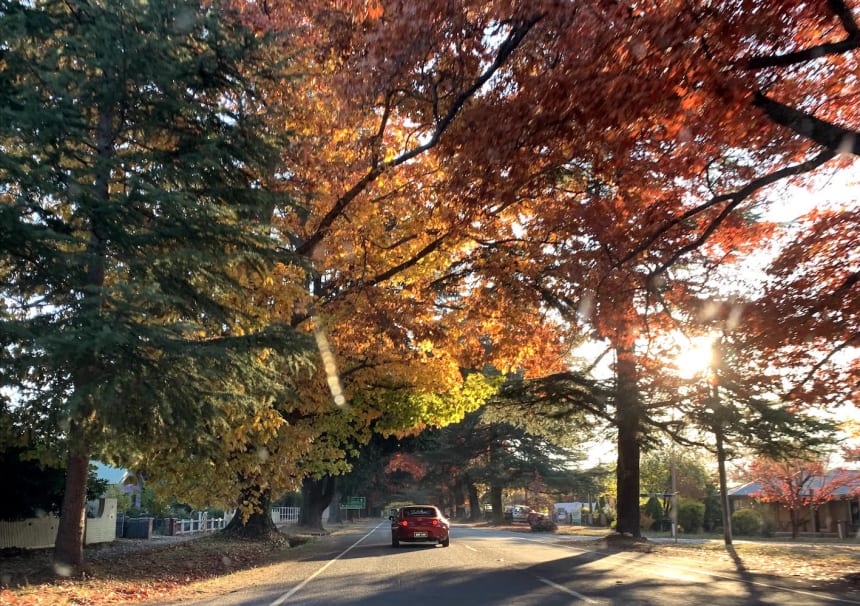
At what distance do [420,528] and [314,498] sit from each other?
59.6 feet

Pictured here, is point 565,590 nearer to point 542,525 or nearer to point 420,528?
point 420,528

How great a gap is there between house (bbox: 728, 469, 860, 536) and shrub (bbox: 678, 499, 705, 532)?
125 inches

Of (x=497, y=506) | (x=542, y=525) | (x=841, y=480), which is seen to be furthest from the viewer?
(x=497, y=506)

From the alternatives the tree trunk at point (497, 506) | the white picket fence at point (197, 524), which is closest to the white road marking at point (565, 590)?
the white picket fence at point (197, 524)

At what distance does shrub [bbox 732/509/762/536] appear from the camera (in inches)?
1494

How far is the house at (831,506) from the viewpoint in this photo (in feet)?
116

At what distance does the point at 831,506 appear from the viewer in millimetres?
40656

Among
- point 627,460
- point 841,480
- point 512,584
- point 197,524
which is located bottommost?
point 197,524

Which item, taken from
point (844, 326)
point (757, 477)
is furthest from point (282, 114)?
point (757, 477)

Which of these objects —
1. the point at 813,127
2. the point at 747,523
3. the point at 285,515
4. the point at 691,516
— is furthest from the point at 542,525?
the point at 813,127

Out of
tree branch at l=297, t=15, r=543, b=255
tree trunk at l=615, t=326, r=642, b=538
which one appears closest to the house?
tree trunk at l=615, t=326, r=642, b=538

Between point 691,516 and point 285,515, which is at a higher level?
point 691,516

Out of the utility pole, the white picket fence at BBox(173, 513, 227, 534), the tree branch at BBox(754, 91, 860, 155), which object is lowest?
the white picket fence at BBox(173, 513, 227, 534)

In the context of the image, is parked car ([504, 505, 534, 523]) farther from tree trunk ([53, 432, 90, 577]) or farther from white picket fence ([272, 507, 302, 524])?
tree trunk ([53, 432, 90, 577])
